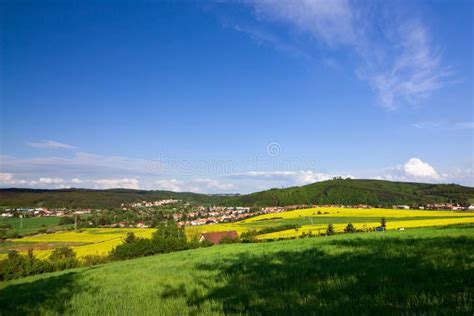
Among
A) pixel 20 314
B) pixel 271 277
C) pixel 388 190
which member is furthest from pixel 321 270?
pixel 388 190

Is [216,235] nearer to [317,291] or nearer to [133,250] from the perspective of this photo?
[133,250]

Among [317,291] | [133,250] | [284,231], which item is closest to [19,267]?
[133,250]

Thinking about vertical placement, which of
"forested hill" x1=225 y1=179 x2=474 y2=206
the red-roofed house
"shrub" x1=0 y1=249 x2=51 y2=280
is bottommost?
"shrub" x1=0 y1=249 x2=51 y2=280

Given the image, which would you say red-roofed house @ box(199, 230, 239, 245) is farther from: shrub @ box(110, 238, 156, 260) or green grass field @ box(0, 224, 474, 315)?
green grass field @ box(0, 224, 474, 315)

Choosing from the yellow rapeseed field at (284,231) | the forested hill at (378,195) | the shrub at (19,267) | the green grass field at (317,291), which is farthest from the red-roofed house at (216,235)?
the forested hill at (378,195)

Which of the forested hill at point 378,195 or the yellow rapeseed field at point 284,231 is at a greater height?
the forested hill at point 378,195

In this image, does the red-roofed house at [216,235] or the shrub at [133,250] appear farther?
the red-roofed house at [216,235]

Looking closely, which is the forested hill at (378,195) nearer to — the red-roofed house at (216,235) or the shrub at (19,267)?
the red-roofed house at (216,235)

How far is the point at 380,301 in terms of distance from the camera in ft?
15.0

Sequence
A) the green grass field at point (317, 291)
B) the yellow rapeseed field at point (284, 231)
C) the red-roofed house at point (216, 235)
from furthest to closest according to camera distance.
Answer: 1. the red-roofed house at point (216, 235)
2. the yellow rapeseed field at point (284, 231)
3. the green grass field at point (317, 291)

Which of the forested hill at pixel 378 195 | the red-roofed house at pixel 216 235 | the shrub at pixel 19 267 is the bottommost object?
the shrub at pixel 19 267

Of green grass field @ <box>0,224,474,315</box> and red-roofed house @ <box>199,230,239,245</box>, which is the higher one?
green grass field @ <box>0,224,474,315</box>

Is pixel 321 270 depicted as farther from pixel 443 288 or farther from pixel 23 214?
pixel 23 214

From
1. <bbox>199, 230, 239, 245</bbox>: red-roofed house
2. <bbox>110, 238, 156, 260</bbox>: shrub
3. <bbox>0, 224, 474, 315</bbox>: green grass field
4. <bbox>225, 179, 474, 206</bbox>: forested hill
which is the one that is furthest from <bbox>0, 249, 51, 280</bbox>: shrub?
<bbox>225, 179, 474, 206</bbox>: forested hill
